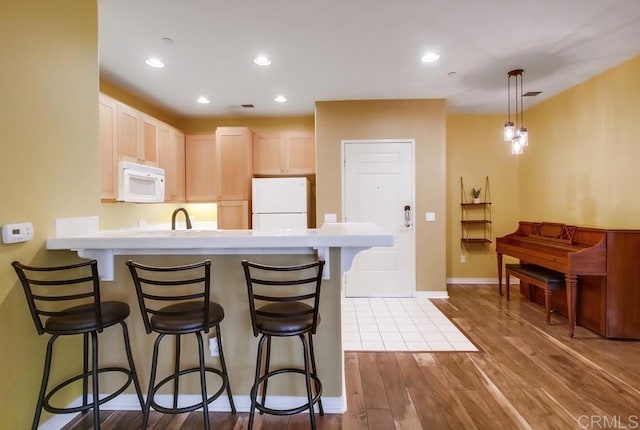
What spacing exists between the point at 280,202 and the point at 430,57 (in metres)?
2.41

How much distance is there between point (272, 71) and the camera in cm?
321

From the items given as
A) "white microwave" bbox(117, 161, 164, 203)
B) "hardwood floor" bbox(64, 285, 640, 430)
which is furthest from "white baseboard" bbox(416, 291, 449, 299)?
"white microwave" bbox(117, 161, 164, 203)

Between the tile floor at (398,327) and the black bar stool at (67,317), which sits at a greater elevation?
the black bar stool at (67,317)

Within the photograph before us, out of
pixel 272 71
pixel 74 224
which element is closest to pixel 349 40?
pixel 272 71

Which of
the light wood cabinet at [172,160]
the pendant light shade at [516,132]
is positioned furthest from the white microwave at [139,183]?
the pendant light shade at [516,132]

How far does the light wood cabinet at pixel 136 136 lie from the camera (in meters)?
3.15

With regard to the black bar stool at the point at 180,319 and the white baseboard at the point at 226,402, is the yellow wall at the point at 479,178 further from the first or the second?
the black bar stool at the point at 180,319

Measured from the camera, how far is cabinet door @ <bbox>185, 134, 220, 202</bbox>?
4539 mm

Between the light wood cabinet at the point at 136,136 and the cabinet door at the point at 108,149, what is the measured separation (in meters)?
0.08

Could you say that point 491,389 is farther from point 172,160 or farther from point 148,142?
point 172,160

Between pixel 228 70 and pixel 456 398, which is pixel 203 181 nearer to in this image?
pixel 228 70

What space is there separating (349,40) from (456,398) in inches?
112

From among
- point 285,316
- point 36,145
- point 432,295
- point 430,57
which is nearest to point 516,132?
point 430,57

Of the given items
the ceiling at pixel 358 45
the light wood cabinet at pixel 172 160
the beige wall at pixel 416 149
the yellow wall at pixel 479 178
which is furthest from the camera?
the yellow wall at pixel 479 178
